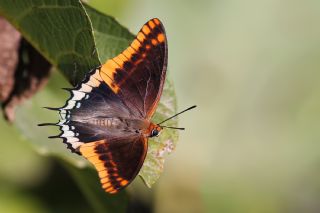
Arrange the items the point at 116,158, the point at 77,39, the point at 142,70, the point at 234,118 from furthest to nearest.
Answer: the point at 234,118
the point at 142,70
the point at 116,158
the point at 77,39

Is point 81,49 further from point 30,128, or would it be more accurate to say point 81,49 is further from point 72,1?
point 30,128

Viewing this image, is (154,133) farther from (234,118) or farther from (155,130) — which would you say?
(234,118)

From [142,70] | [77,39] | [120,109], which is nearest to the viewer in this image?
[77,39]

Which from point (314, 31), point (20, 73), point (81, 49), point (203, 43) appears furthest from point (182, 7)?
point (81, 49)

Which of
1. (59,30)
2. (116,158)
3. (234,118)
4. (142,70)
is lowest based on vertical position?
(234,118)

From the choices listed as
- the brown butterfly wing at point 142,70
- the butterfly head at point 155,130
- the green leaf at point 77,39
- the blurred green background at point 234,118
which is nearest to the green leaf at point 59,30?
the green leaf at point 77,39

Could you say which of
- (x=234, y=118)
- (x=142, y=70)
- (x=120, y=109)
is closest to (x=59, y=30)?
(x=142, y=70)
